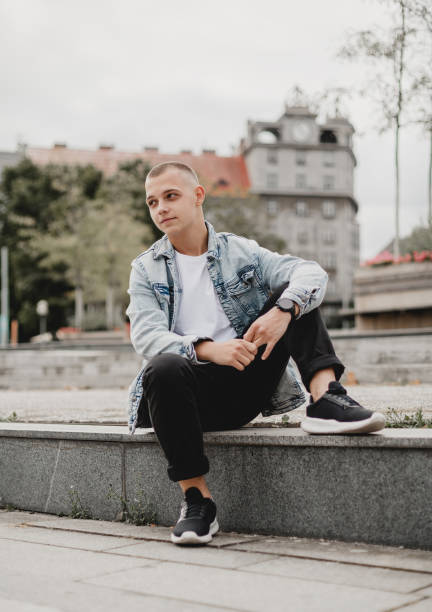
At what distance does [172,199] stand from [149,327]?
624 millimetres

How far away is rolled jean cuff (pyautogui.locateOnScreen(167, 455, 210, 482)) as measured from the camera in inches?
125

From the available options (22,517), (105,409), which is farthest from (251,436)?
(105,409)

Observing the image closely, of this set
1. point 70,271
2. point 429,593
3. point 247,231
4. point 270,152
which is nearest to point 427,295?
point 429,593

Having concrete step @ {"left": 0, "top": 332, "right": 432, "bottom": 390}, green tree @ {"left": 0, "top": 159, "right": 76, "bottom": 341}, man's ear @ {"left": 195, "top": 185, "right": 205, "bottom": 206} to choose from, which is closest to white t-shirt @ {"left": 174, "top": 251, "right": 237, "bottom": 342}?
man's ear @ {"left": 195, "top": 185, "right": 205, "bottom": 206}

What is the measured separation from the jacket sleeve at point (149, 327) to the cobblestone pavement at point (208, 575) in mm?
794

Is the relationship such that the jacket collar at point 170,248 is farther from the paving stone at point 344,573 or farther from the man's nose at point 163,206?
the paving stone at point 344,573

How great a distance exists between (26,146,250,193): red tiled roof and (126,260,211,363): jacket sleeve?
75.4 m

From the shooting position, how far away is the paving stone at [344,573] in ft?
8.02

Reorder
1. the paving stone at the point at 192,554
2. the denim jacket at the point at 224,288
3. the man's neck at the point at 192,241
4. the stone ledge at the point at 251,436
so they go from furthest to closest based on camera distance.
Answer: the man's neck at the point at 192,241 < the denim jacket at the point at 224,288 < the stone ledge at the point at 251,436 < the paving stone at the point at 192,554

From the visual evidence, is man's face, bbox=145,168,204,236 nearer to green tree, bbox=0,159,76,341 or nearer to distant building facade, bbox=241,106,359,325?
green tree, bbox=0,159,76,341

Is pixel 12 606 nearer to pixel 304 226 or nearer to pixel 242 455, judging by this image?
pixel 242 455

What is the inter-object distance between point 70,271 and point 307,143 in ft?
150

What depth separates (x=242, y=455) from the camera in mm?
3412

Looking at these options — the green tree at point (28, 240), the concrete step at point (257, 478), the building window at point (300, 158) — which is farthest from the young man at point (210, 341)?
the building window at point (300, 158)
